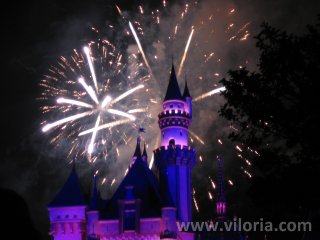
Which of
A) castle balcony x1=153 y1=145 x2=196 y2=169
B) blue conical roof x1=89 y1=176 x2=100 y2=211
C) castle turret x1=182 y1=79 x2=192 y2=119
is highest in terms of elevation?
castle turret x1=182 y1=79 x2=192 y2=119

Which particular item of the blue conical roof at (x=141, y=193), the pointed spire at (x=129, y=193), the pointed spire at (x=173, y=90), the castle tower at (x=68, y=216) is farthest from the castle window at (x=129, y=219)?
the pointed spire at (x=173, y=90)

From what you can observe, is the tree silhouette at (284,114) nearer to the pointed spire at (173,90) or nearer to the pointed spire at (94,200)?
the pointed spire at (94,200)

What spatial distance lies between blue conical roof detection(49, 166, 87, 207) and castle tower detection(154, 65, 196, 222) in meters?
9.51

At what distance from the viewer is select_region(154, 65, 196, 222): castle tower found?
2125 inches

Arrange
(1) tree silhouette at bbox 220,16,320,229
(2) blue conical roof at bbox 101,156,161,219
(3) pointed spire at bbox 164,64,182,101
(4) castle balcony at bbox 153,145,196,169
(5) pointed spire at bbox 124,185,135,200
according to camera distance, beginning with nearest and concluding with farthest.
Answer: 1. (1) tree silhouette at bbox 220,16,320,229
2. (5) pointed spire at bbox 124,185,135,200
3. (2) blue conical roof at bbox 101,156,161,219
4. (4) castle balcony at bbox 153,145,196,169
5. (3) pointed spire at bbox 164,64,182,101

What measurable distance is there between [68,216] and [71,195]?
2512mm

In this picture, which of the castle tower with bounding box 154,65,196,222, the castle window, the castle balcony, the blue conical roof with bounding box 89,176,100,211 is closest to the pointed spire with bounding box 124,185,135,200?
the castle window

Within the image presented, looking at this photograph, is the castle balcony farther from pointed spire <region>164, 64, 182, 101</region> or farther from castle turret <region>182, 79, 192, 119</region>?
pointed spire <region>164, 64, 182, 101</region>

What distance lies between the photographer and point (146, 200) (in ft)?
156

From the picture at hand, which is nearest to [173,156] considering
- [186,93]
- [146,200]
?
[146,200]

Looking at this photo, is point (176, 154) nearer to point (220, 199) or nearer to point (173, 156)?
point (173, 156)

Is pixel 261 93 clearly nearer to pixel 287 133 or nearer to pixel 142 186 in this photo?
pixel 287 133

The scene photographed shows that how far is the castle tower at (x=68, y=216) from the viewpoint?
4944 cm

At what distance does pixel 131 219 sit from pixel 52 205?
10066mm
